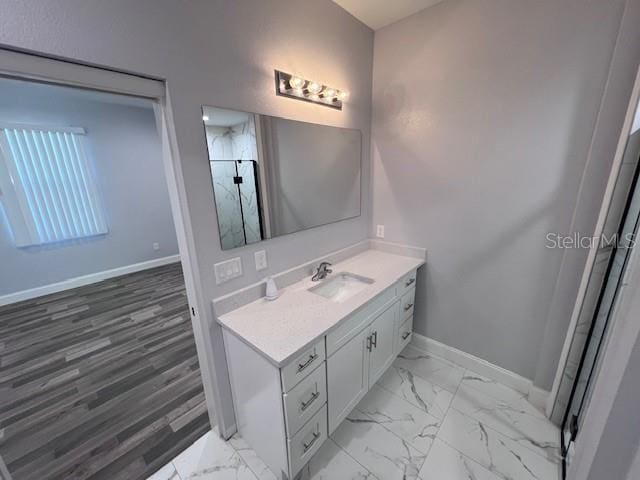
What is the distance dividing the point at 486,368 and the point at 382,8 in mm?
2731

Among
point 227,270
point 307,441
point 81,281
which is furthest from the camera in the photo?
point 81,281

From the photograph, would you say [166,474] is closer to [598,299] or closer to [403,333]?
[403,333]

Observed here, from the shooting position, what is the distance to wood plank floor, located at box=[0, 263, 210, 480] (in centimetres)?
150

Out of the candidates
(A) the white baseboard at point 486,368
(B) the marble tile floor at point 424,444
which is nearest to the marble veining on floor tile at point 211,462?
(B) the marble tile floor at point 424,444

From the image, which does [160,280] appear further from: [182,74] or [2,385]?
[182,74]

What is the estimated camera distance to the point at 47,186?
3449 mm

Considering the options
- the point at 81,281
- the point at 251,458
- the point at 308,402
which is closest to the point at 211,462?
the point at 251,458

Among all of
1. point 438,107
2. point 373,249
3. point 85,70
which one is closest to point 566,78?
point 438,107

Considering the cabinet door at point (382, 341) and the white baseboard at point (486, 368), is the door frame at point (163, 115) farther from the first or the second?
the white baseboard at point (486, 368)

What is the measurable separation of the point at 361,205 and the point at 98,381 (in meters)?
2.60

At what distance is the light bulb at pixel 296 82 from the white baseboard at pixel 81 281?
4.28m

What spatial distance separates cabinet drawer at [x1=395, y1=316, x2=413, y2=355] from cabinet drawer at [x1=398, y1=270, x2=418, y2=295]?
29 centimetres

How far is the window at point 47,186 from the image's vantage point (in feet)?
10.4

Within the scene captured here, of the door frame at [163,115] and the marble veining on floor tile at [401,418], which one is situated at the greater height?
the door frame at [163,115]
